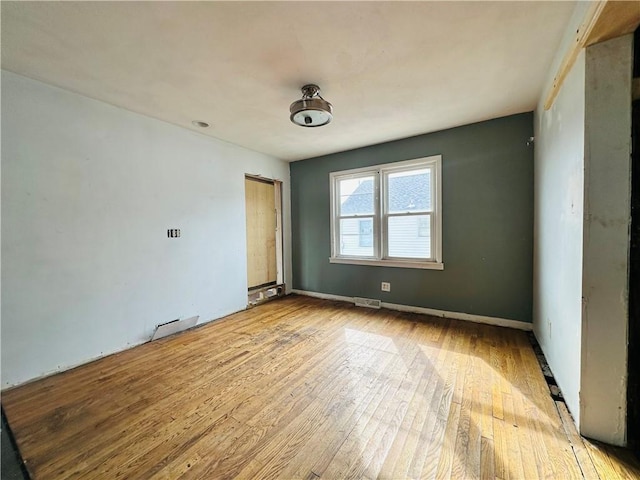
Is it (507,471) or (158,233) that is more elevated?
(158,233)

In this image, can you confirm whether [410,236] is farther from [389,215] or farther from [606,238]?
[606,238]

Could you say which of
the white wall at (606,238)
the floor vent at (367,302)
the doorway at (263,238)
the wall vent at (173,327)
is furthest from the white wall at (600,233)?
the doorway at (263,238)

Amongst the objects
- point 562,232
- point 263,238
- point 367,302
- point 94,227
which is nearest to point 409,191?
point 367,302

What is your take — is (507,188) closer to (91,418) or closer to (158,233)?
(158,233)

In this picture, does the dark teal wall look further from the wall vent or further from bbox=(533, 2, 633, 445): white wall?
the wall vent

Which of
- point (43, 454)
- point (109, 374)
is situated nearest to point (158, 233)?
point (109, 374)

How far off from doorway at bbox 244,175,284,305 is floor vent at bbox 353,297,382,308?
145cm

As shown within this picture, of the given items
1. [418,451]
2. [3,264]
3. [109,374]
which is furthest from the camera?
[109,374]

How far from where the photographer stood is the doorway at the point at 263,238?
4352 mm

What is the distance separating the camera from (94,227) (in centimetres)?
250

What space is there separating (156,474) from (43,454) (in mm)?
730

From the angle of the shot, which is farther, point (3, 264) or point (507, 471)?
Answer: point (3, 264)

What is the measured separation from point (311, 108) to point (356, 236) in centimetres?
241

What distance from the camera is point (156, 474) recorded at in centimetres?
129
